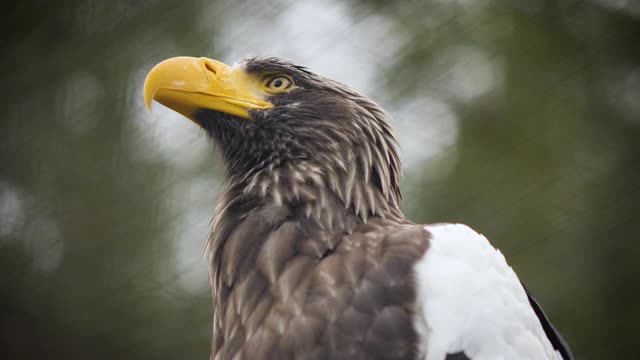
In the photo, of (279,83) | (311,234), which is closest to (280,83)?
(279,83)

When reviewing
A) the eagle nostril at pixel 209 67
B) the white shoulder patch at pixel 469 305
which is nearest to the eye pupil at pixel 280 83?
the eagle nostril at pixel 209 67

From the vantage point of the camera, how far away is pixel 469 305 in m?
1.22

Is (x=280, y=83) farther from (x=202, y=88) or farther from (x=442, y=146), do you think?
(x=442, y=146)

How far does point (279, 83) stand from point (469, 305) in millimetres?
763

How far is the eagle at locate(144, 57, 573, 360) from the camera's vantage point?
120cm

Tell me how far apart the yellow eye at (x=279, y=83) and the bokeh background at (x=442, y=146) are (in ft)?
2.58

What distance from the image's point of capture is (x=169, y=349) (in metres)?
3.06

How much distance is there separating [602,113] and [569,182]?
289 millimetres

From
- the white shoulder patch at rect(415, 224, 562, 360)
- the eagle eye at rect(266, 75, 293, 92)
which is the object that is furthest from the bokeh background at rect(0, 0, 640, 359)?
the white shoulder patch at rect(415, 224, 562, 360)

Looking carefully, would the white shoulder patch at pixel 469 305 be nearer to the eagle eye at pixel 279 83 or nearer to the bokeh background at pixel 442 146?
the eagle eye at pixel 279 83

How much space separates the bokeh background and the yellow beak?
0.83m

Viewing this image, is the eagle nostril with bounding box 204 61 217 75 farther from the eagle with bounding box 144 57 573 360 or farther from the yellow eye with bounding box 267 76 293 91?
the yellow eye with bounding box 267 76 293 91

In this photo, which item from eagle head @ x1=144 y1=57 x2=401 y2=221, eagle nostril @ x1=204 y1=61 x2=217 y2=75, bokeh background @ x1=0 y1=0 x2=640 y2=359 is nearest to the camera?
eagle head @ x1=144 y1=57 x2=401 y2=221

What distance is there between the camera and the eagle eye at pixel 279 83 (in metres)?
1.71
